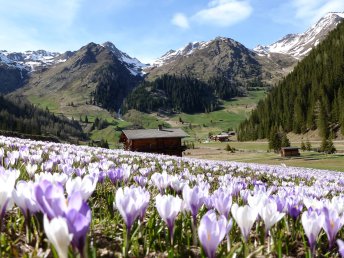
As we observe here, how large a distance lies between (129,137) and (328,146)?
4420cm

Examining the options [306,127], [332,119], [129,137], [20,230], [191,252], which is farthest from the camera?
[306,127]

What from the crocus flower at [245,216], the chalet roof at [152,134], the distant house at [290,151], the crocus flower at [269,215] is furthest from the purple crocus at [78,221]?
the distant house at [290,151]

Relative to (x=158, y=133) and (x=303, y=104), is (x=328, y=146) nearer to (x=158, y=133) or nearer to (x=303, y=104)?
(x=158, y=133)

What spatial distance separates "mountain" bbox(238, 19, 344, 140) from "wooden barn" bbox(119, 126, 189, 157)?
60877mm

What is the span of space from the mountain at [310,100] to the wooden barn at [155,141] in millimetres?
60877

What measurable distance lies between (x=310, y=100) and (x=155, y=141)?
8831 centimetres

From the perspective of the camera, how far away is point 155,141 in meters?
77.8

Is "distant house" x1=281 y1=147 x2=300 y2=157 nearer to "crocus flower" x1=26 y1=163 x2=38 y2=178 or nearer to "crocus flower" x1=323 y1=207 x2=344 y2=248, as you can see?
"crocus flower" x1=26 y1=163 x2=38 y2=178

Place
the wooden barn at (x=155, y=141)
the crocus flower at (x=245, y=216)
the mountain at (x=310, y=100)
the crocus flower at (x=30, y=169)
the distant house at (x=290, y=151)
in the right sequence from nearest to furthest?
the crocus flower at (x=245, y=216)
the crocus flower at (x=30, y=169)
the wooden barn at (x=155, y=141)
the distant house at (x=290, y=151)
the mountain at (x=310, y=100)

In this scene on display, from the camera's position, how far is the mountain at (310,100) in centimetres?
12516

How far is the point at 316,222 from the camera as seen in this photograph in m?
2.16

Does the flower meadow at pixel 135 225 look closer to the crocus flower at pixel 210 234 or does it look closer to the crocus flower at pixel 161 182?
the crocus flower at pixel 210 234

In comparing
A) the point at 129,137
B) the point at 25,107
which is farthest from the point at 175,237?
the point at 25,107

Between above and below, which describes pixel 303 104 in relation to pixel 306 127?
above
